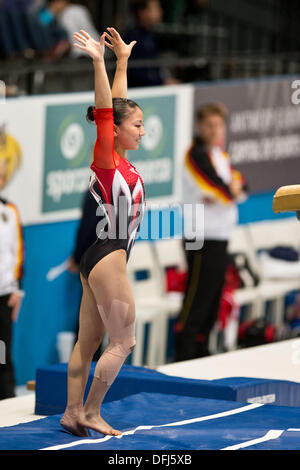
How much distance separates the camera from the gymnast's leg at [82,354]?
344 cm

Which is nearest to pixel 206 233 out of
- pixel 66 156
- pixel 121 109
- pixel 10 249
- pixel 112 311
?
pixel 66 156

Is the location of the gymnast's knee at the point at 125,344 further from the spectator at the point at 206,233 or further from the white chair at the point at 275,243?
the white chair at the point at 275,243

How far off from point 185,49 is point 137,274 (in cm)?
339

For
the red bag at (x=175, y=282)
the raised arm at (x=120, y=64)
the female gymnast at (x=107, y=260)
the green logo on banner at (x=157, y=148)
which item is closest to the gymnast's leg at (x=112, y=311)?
the female gymnast at (x=107, y=260)

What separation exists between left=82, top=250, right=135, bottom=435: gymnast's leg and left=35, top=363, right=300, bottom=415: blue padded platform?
91cm

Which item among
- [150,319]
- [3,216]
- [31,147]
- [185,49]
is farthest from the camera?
[185,49]

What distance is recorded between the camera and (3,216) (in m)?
6.05

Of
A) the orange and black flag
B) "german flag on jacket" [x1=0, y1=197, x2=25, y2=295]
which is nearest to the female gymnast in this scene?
"german flag on jacket" [x1=0, y1=197, x2=25, y2=295]

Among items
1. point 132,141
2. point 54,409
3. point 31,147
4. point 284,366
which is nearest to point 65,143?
point 31,147

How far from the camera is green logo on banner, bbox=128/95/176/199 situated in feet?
25.2

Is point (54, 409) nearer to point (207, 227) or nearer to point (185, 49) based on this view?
point (207, 227)

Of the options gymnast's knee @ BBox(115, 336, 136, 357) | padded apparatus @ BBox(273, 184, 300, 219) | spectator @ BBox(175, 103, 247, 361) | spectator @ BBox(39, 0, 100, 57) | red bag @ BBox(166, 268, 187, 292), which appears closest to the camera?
gymnast's knee @ BBox(115, 336, 136, 357)

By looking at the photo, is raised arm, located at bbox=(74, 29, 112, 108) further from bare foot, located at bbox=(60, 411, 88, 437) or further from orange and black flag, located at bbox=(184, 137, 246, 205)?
orange and black flag, located at bbox=(184, 137, 246, 205)

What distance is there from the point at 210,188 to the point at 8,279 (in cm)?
179
